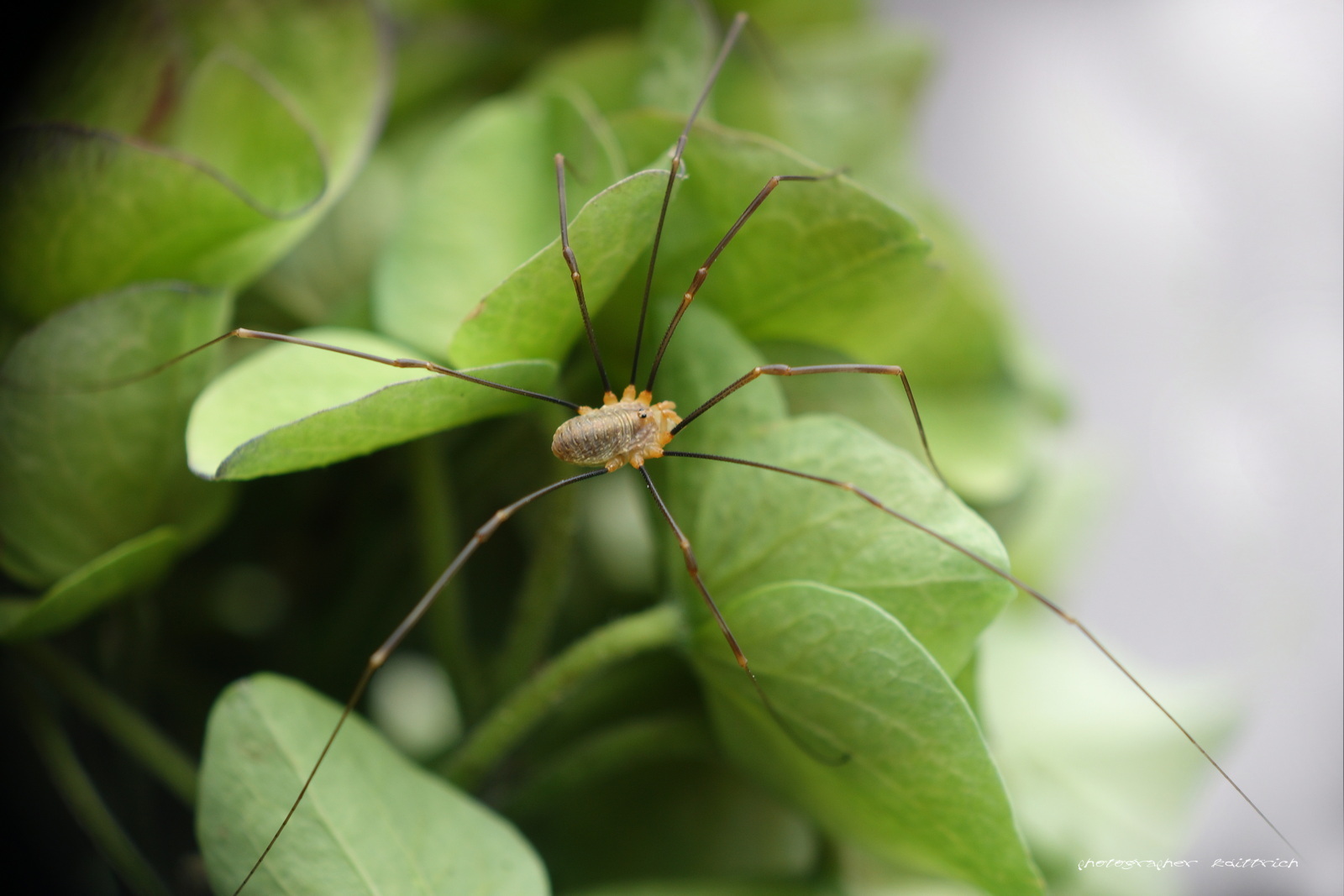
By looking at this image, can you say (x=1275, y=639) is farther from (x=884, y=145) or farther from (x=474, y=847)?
(x=474, y=847)

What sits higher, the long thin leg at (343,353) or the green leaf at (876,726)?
the long thin leg at (343,353)

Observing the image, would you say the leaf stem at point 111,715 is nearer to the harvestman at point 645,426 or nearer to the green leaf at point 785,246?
the harvestman at point 645,426

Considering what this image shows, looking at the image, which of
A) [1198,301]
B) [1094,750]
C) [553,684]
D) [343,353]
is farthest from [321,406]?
[1198,301]

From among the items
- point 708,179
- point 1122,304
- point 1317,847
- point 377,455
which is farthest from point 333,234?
point 1317,847

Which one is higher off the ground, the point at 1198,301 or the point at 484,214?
the point at 484,214

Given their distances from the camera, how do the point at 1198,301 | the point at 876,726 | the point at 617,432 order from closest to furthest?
the point at 876,726, the point at 617,432, the point at 1198,301

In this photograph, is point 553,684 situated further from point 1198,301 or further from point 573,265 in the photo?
point 1198,301

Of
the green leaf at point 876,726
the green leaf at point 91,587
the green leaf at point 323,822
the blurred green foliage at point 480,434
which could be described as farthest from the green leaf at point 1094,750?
the green leaf at point 91,587
